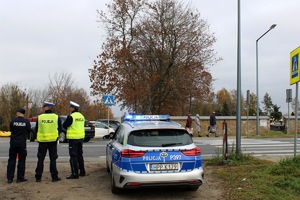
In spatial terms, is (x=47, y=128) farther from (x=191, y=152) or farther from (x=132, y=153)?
(x=191, y=152)

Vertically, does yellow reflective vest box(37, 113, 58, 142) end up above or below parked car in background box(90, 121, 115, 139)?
above

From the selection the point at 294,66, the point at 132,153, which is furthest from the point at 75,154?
the point at 294,66

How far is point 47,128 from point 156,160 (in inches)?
124

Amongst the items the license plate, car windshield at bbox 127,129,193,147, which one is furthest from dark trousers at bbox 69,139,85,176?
the license plate

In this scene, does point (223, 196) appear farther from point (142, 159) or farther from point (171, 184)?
point (142, 159)

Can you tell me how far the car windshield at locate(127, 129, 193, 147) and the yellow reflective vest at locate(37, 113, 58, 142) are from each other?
95.1 inches

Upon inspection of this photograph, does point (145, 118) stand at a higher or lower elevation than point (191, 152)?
higher

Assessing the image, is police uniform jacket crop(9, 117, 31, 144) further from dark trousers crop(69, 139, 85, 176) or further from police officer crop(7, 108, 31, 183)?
dark trousers crop(69, 139, 85, 176)

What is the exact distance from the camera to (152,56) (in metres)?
29.5

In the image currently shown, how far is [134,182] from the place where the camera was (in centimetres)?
637

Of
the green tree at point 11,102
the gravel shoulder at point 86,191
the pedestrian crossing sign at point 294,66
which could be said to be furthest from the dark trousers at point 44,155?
the green tree at point 11,102

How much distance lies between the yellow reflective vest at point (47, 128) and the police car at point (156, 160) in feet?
7.03

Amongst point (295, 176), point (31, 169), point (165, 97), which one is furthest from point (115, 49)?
point (295, 176)

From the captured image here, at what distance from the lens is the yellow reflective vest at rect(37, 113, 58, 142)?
8.33m
